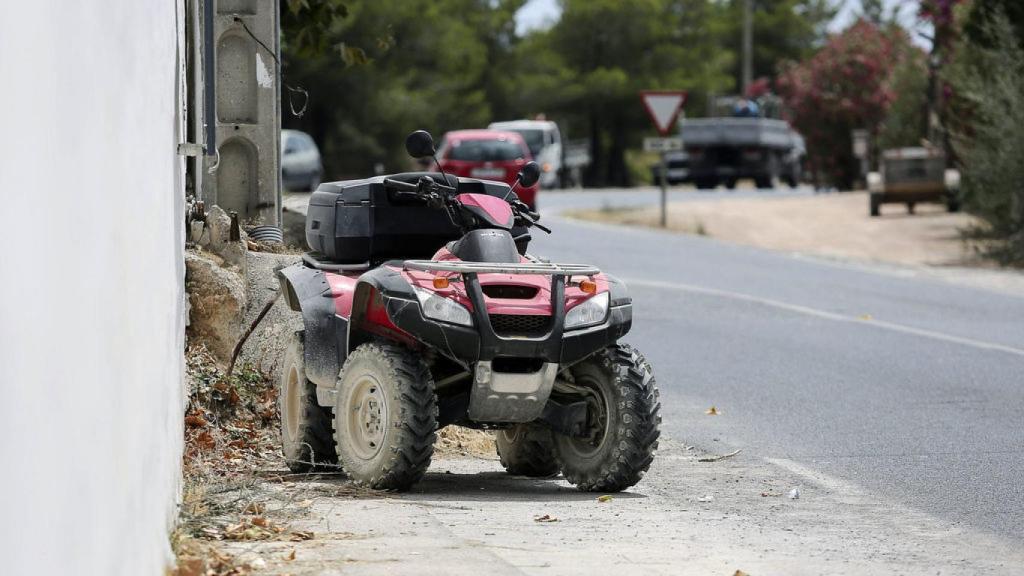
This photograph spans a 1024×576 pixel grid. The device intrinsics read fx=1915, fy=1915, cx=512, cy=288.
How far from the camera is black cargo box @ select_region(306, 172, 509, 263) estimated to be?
885 cm

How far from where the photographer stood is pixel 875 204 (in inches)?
1362

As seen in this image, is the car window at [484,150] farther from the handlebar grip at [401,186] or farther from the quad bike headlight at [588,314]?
the quad bike headlight at [588,314]

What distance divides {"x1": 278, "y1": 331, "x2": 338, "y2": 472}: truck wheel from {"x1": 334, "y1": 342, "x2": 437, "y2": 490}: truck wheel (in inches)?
16.9

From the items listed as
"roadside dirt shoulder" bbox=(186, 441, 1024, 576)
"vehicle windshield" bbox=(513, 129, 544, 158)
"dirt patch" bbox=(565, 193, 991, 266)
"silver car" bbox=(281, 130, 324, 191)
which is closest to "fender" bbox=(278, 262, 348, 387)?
"roadside dirt shoulder" bbox=(186, 441, 1024, 576)

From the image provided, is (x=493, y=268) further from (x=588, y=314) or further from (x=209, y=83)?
(x=209, y=83)

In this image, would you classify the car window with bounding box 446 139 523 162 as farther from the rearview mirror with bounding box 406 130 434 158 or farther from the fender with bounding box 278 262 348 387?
the rearview mirror with bounding box 406 130 434 158

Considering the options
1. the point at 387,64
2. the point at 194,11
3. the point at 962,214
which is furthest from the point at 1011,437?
the point at 387,64

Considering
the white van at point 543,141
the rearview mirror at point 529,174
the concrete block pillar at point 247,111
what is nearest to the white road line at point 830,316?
the concrete block pillar at point 247,111

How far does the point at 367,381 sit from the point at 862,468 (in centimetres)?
279

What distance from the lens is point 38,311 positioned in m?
3.56

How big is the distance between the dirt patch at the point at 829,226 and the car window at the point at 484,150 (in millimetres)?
1801

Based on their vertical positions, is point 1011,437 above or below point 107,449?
below

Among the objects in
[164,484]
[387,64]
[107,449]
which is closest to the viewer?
[107,449]

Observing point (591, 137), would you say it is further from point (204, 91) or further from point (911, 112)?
point (204, 91)
